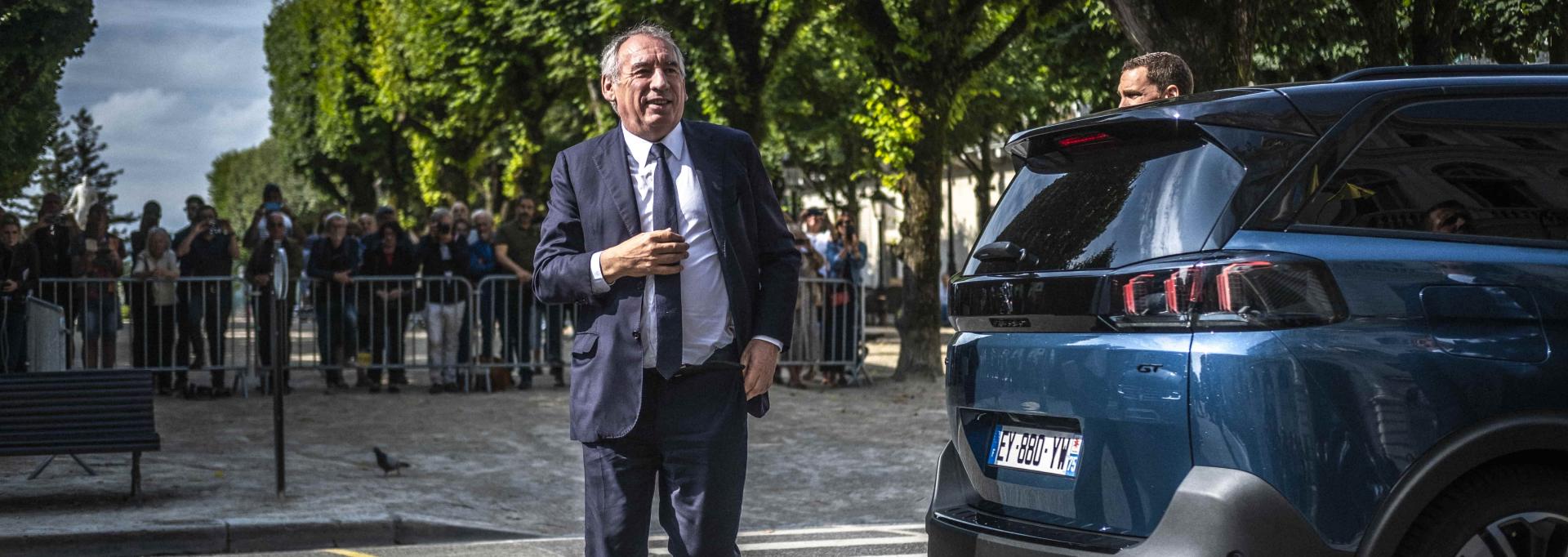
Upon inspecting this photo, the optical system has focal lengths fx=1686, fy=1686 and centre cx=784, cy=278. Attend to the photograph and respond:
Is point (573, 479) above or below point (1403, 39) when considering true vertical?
below

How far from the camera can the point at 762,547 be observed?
25.8 ft

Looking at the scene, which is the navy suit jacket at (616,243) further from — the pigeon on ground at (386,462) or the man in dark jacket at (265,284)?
the man in dark jacket at (265,284)

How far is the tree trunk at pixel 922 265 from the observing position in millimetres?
18406

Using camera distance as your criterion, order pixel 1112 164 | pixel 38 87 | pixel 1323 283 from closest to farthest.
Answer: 1. pixel 1323 283
2. pixel 1112 164
3. pixel 38 87

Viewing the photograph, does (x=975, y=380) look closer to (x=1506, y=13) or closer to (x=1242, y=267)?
(x=1242, y=267)

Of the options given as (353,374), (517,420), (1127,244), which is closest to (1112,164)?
(1127,244)

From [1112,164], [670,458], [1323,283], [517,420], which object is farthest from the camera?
[517,420]

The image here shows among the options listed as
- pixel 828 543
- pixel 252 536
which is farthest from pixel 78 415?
pixel 828 543

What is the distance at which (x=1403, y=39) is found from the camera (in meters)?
16.1

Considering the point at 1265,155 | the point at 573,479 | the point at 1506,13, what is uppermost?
the point at 1506,13

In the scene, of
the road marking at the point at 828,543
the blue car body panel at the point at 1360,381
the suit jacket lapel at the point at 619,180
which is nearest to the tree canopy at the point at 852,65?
the road marking at the point at 828,543

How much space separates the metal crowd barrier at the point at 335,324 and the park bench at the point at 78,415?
19.8 ft

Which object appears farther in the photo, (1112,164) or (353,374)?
(353,374)

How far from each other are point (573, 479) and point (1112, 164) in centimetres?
700
